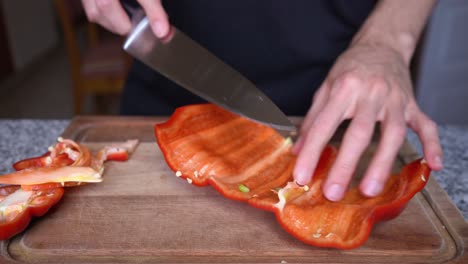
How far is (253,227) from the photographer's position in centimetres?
96

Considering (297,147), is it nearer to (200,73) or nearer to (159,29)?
(200,73)

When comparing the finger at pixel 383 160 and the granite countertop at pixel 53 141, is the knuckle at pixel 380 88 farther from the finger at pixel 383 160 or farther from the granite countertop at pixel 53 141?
the granite countertop at pixel 53 141

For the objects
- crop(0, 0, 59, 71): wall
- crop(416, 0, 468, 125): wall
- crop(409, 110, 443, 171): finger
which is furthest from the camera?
crop(0, 0, 59, 71): wall

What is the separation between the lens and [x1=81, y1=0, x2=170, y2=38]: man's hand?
3.16 feet

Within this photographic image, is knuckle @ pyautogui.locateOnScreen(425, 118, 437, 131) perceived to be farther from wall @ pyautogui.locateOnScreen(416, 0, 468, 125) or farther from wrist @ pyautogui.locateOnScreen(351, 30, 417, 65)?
wall @ pyautogui.locateOnScreen(416, 0, 468, 125)

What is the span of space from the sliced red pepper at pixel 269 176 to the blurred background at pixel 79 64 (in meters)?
2.10

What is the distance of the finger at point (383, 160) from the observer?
0.93m

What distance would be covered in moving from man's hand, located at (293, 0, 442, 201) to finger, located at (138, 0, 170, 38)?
0.36 meters

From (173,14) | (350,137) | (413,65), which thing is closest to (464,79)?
(413,65)

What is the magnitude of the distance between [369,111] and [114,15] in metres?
0.56

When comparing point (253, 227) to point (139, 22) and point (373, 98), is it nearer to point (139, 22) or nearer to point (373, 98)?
point (373, 98)

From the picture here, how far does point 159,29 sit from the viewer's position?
3.21ft

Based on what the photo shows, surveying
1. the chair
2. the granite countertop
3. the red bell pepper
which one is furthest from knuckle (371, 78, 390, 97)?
the chair

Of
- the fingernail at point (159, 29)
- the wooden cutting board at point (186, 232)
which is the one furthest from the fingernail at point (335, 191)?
the fingernail at point (159, 29)
